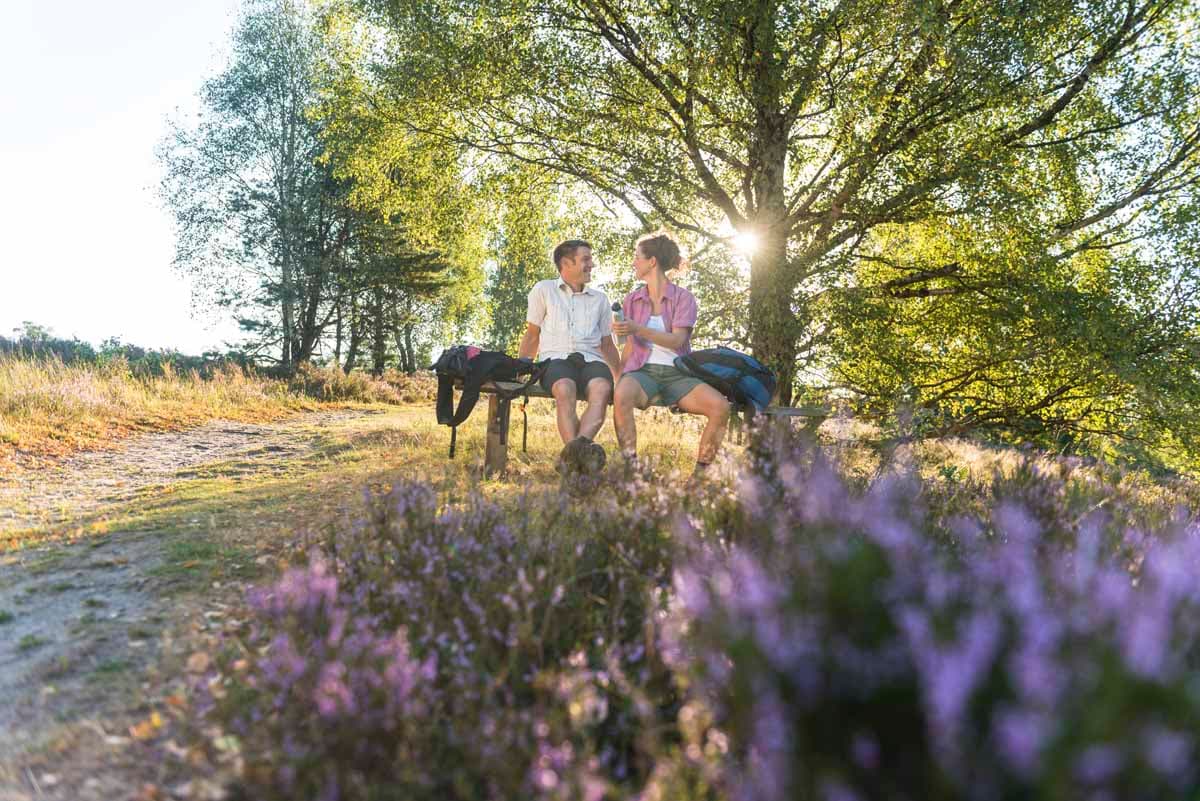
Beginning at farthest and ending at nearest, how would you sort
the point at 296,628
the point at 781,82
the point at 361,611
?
the point at 781,82
the point at 361,611
the point at 296,628

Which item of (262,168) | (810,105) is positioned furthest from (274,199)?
(810,105)

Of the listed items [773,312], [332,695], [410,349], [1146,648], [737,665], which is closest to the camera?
[1146,648]

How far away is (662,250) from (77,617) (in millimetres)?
4786

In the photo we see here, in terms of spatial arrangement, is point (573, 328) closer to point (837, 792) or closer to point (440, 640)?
point (440, 640)

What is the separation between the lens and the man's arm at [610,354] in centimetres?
641

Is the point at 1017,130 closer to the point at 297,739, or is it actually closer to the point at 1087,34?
the point at 1087,34

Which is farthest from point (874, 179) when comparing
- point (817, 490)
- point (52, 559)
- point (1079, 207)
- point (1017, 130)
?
point (52, 559)

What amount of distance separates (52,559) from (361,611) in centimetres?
A: 261

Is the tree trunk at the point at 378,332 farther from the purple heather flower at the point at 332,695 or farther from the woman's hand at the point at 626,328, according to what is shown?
the purple heather flower at the point at 332,695

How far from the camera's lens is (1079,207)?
9492 mm

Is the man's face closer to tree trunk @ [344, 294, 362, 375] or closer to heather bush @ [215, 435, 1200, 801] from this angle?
heather bush @ [215, 435, 1200, 801]

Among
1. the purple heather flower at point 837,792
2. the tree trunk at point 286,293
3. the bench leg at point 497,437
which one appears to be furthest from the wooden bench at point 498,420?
the tree trunk at point 286,293

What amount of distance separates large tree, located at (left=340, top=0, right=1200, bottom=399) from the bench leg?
4.16 m

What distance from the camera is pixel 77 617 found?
317 cm
